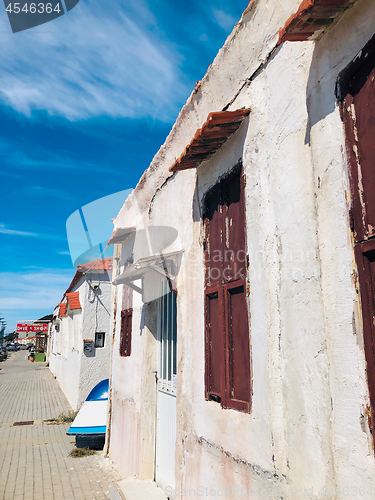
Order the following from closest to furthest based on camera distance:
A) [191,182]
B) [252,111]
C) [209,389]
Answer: [252,111], [209,389], [191,182]

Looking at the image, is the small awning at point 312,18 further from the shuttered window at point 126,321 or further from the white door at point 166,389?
the shuttered window at point 126,321

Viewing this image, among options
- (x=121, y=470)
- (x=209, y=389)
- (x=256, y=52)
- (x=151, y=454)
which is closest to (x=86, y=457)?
(x=121, y=470)

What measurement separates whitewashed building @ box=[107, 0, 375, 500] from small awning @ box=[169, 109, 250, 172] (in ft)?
0.05

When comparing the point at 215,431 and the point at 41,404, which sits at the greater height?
the point at 215,431

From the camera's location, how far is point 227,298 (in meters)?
2.96

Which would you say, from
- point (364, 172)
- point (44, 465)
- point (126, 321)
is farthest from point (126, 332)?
point (364, 172)

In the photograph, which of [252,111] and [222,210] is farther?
[222,210]

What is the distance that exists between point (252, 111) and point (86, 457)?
6.71 m

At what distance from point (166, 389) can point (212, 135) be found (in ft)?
10.5

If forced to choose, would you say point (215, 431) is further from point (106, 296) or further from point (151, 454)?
point (106, 296)

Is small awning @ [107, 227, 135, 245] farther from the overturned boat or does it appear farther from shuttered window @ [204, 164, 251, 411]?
the overturned boat

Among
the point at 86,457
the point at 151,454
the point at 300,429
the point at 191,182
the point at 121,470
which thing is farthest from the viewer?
the point at 86,457

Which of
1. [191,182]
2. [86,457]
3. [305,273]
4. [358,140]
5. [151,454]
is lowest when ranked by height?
[86,457]

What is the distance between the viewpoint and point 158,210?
16.4 feet
